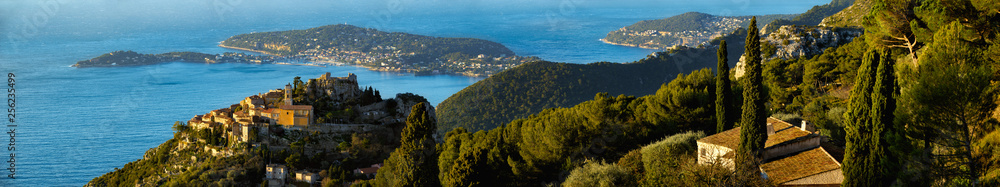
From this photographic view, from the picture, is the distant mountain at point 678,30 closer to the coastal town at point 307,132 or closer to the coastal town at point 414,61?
the coastal town at point 414,61

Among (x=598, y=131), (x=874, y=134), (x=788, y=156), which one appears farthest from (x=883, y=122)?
(x=598, y=131)

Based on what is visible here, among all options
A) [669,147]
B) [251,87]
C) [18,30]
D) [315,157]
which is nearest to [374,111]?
[315,157]

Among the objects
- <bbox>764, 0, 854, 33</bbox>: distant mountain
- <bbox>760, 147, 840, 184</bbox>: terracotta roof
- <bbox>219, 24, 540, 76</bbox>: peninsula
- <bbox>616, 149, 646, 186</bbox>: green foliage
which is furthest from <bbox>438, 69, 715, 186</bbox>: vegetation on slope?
<bbox>219, 24, 540, 76</bbox>: peninsula

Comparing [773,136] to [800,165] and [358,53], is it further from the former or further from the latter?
[358,53]

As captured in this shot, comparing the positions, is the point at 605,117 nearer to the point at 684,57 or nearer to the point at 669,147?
the point at 669,147

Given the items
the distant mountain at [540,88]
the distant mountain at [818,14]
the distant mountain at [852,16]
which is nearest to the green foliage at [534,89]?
the distant mountain at [540,88]

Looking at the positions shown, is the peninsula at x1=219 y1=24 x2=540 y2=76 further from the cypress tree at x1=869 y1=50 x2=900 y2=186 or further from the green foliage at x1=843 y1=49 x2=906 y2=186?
the cypress tree at x1=869 y1=50 x2=900 y2=186

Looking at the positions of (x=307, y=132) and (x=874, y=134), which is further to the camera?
(x=307, y=132)
